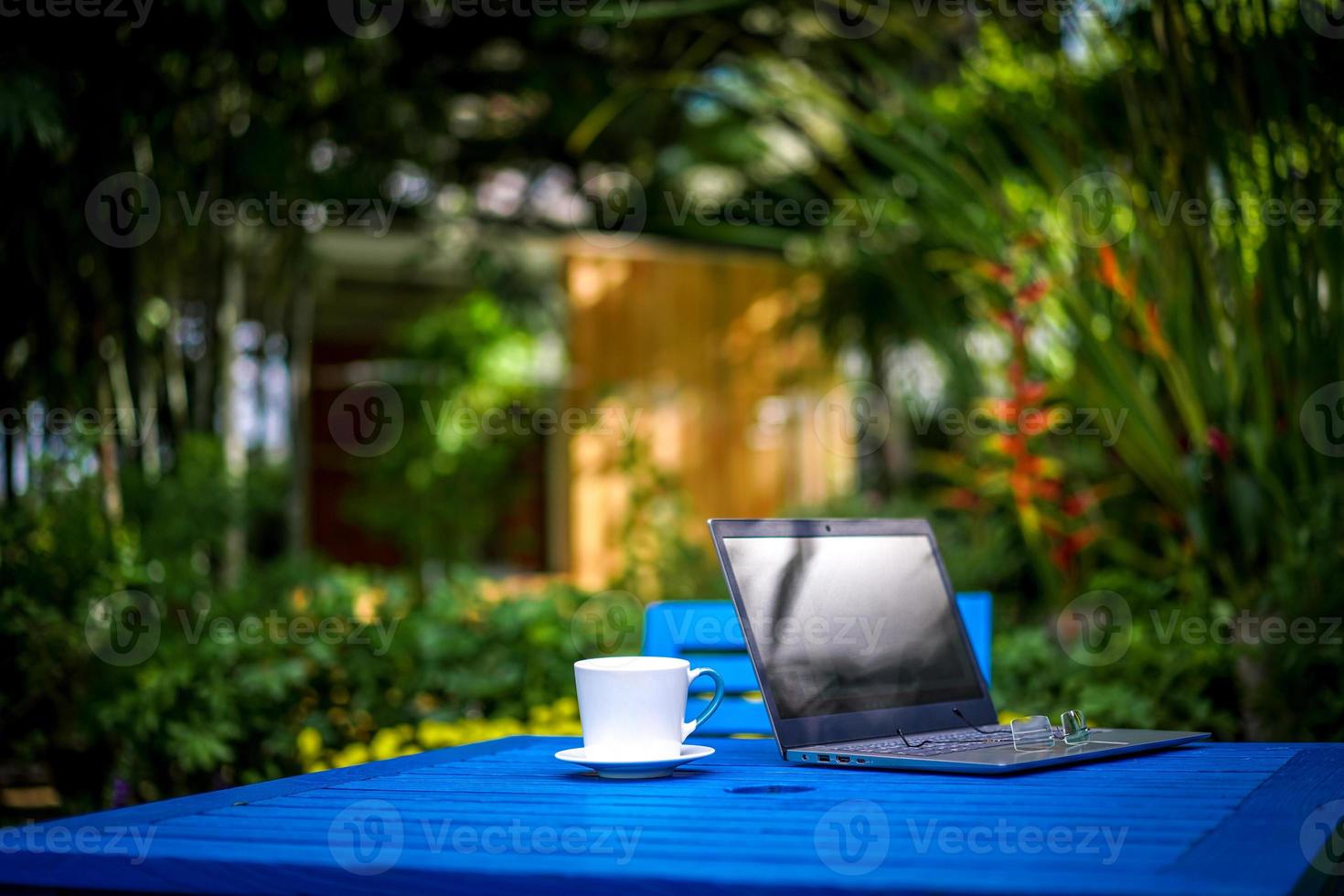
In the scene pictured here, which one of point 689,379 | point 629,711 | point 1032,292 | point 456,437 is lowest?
point 629,711

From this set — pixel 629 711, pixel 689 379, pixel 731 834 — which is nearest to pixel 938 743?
pixel 629 711

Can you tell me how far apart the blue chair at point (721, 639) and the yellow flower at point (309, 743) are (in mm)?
1412

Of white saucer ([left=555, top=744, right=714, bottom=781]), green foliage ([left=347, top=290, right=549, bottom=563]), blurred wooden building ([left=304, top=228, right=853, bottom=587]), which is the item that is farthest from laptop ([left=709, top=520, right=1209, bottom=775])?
blurred wooden building ([left=304, top=228, right=853, bottom=587])

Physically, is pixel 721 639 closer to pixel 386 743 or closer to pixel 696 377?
pixel 386 743

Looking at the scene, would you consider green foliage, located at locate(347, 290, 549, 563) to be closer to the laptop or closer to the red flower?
the red flower

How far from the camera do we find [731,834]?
38.5 inches

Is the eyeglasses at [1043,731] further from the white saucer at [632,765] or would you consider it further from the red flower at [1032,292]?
the red flower at [1032,292]

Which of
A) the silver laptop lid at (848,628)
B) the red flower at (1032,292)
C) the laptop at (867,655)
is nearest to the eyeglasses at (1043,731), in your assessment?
the laptop at (867,655)

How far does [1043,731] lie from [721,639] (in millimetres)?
659

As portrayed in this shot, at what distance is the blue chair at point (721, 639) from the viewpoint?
198 centimetres

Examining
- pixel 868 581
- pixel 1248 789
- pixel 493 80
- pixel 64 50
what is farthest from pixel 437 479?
pixel 1248 789

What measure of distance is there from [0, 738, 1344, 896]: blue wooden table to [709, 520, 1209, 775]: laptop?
64mm

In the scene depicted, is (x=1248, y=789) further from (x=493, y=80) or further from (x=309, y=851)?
(x=493, y=80)

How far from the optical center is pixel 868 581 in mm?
1524
